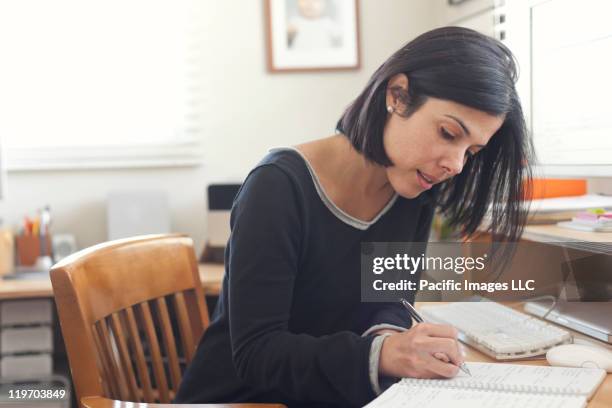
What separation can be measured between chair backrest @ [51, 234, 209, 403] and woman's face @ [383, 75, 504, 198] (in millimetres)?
426

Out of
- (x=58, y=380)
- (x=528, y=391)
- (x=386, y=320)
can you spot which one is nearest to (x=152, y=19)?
(x=58, y=380)

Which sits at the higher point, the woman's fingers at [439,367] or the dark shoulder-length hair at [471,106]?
the dark shoulder-length hair at [471,106]

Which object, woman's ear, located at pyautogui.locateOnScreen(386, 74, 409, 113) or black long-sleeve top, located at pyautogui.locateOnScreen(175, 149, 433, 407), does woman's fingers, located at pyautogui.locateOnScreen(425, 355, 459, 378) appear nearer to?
black long-sleeve top, located at pyautogui.locateOnScreen(175, 149, 433, 407)

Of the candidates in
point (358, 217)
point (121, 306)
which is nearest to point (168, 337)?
point (121, 306)

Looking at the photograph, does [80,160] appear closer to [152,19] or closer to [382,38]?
[152,19]

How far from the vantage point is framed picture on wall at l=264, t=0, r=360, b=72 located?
86.9 inches

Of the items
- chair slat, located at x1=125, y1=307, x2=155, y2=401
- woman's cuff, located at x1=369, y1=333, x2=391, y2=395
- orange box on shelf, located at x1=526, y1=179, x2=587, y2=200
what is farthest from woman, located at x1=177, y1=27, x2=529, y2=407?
orange box on shelf, located at x1=526, y1=179, x2=587, y2=200

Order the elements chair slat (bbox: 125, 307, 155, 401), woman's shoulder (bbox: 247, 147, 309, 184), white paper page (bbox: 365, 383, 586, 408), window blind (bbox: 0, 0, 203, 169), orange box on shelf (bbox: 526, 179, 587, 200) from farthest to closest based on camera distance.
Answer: window blind (bbox: 0, 0, 203, 169)
orange box on shelf (bbox: 526, 179, 587, 200)
chair slat (bbox: 125, 307, 155, 401)
woman's shoulder (bbox: 247, 147, 309, 184)
white paper page (bbox: 365, 383, 586, 408)

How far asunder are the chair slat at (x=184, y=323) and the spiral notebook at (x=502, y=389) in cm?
50

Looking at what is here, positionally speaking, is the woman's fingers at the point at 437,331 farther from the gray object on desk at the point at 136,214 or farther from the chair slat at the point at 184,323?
the gray object on desk at the point at 136,214

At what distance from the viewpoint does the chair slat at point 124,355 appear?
104cm

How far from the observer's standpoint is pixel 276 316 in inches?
34.8

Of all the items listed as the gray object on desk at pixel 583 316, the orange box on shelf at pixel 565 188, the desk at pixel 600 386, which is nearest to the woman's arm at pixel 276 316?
the desk at pixel 600 386

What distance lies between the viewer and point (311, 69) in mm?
2236
